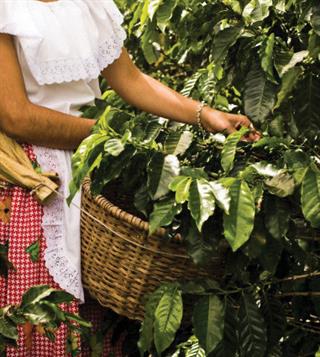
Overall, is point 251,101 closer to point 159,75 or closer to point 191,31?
point 191,31

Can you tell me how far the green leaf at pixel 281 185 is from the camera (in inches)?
60.2

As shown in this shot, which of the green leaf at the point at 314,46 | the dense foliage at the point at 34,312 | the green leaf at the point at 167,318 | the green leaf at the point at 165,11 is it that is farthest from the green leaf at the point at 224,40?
the dense foliage at the point at 34,312

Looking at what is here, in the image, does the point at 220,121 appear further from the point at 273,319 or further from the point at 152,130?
the point at 273,319

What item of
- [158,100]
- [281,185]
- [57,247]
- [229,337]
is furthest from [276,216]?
[158,100]

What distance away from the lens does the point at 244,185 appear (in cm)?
151

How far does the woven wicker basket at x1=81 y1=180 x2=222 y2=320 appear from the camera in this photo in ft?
5.62

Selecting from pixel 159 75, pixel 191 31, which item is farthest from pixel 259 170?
pixel 159 75

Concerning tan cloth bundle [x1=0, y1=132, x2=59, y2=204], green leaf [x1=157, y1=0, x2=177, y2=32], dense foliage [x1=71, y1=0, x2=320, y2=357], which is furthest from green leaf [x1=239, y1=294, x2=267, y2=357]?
green leaf [x1=157, y1=0, x2=177, y2=32]

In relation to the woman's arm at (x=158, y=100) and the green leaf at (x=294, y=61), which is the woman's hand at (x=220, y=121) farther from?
the green leaf at (x=294, y=61)

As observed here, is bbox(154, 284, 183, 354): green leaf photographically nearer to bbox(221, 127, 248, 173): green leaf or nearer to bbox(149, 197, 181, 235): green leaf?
bbox(149, 197, 181, 235): green leaf

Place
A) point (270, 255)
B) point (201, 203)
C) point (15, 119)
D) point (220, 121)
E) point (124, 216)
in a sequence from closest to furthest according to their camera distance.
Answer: point (201, 203)
point (270, 255)
point (124, 216)
point (15, 119)
point (220, 121)

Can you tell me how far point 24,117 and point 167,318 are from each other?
24.6 inches

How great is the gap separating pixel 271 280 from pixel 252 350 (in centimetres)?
24

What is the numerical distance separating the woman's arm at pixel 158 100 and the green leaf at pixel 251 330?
555 millimetres
